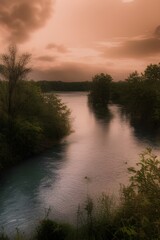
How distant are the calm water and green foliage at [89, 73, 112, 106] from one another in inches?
2618

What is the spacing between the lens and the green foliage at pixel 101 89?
12888cm

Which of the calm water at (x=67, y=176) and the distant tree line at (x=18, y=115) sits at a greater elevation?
the distant tree line at (x=18, y=115)

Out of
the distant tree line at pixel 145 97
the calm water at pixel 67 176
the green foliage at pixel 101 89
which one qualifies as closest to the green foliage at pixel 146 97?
the distant tree line at pixel 145 97

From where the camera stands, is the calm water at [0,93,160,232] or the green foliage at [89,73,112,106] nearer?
the calm water at [0,93,160,232]

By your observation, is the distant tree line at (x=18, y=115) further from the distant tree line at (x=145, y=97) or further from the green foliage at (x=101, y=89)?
the green foliage at (x=101, y=89)

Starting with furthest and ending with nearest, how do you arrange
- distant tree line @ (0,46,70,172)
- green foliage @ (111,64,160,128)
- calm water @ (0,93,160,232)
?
1. green foliage @ (111,64,160,128)
2. distant tree line @ (0,46,70,172)
3. calm water @ (0,93,160,232)

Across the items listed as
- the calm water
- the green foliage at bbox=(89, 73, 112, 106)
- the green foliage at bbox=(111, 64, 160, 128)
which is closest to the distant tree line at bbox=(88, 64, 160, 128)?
the green foliage at bbox=(111, 64, 160, 128)

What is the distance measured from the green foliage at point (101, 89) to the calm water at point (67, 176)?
6650cm

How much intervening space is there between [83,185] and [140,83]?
6126 centimetres

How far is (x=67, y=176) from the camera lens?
37.8 m

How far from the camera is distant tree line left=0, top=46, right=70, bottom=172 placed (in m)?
43.3

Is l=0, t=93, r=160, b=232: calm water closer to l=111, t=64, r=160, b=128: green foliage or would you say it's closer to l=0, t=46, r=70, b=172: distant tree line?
l=0, t=46, r=70, b=172: distant tree line

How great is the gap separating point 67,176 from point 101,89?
3710 inches

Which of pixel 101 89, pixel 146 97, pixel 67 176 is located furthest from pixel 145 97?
pixel 67 176
